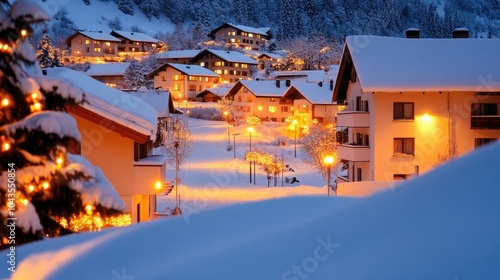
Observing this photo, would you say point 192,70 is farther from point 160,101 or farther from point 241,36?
point 160,101

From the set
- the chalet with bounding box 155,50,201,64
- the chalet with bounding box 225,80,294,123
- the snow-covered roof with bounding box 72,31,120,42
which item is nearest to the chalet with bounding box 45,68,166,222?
the chalet with bounding box 225,80,294,123

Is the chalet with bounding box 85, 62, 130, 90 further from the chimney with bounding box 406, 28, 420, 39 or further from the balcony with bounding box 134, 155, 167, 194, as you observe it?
the balcony with bounding box 134, 155, 167, 194

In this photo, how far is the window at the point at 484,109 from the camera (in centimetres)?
2784

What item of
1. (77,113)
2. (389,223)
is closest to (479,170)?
(389,223)

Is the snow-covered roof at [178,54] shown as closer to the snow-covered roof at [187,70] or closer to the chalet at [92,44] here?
the snow-covered roof at [187,70]

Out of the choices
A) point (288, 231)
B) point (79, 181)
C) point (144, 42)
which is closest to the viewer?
point (288, 231)

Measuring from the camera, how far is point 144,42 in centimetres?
12606

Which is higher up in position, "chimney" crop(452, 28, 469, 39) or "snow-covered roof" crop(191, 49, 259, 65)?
"snow-covered roof" crop(191, 49, 259, 65)

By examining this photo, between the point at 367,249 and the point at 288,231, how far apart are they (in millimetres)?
920

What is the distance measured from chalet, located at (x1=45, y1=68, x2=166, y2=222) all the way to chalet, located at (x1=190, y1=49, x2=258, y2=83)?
3203 inches

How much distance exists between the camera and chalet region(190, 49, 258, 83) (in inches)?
3910

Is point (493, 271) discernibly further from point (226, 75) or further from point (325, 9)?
point (325, 9)

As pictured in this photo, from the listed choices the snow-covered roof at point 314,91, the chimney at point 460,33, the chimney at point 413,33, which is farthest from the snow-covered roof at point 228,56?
the chimney at point 460,33

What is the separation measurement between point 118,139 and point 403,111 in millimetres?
15719
